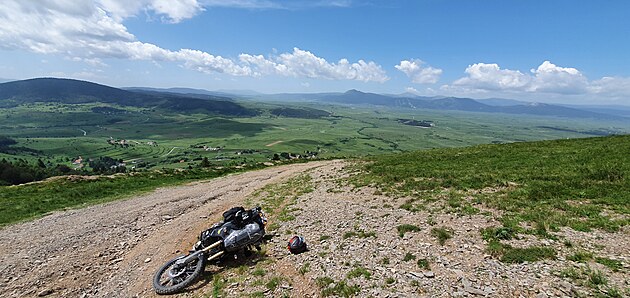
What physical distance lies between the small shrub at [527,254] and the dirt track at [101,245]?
1377cm

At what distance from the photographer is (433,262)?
38.6 feet

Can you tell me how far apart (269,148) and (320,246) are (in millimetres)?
187417

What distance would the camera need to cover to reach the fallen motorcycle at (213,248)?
12499 millimetres

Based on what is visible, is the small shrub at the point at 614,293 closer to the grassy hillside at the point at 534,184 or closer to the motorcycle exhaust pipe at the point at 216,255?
the grassy hillside at the point at 534,184

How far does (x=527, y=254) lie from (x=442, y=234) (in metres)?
3.29

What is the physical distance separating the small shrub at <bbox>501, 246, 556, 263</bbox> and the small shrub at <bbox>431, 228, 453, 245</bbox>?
2374mm

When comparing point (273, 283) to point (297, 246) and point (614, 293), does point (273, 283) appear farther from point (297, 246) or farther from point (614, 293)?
point (614, 293)

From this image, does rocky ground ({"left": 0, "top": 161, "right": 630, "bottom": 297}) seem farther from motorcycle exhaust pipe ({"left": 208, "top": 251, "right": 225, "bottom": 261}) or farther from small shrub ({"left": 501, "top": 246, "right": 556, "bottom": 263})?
motorcycle exhaust pipe ({"left": 208, "top": 251, "right": 225, "bottom": 261})

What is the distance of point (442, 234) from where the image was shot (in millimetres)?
13820

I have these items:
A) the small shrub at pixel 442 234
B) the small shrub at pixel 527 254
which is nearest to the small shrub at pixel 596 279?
the small shrub at pixel 527 254

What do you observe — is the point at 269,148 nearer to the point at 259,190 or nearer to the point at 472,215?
the point at 259,190

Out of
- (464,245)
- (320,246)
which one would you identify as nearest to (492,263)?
(464,245)

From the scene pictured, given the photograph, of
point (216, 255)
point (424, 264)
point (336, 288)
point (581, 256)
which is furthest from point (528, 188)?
point (216, 255)

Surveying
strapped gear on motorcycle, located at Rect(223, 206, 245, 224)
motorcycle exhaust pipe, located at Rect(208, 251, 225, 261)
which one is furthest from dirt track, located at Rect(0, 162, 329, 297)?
strapped gear on motorcycle, located at Rect(223, 206, 245, 224)
